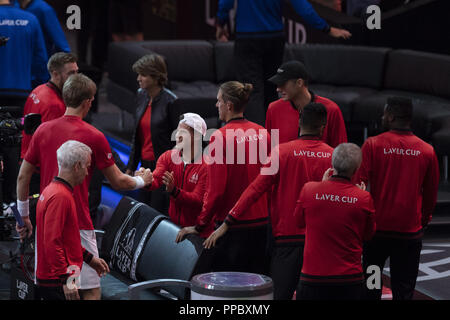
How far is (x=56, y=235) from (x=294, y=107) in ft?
7.53

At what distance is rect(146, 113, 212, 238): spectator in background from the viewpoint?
5594 millimetres

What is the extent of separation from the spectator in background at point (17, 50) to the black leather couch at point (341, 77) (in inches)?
94.9

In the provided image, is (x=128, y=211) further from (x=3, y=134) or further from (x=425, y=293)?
(x=425, y=293)

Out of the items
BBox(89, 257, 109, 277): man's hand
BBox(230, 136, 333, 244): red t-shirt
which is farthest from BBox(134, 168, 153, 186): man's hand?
BBox(89, 257, 109, 277): man's hand

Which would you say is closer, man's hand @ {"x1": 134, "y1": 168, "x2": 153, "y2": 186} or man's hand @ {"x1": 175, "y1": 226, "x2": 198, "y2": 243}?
man's hand @ {"x1": 175, "y1": 226, "x2": 198, "y2": 243}

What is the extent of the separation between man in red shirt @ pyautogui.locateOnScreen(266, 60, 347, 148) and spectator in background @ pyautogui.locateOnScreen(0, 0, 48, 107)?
2798 mm

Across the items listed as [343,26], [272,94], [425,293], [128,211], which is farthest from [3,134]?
[343,26]

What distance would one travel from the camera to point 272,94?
802cm

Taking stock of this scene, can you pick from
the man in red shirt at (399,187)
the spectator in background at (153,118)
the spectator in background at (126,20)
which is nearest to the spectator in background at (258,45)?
the spectator in background at (153,118)

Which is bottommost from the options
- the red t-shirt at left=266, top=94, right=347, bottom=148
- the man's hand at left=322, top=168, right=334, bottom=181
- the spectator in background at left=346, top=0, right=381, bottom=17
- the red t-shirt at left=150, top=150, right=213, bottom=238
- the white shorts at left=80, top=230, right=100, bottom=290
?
the white shorts at left=80, top=230, right=100, bottom=290

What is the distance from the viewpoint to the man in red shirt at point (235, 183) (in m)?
5.32

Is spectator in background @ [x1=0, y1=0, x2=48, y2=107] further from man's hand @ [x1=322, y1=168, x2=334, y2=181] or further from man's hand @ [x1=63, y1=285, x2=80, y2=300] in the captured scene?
man's hand @ [x1=322, y1=168, x2=334, y2=181]
